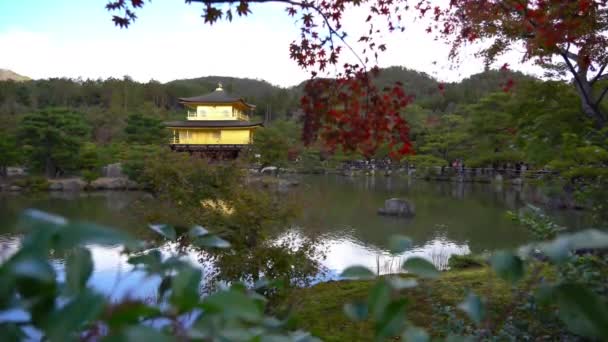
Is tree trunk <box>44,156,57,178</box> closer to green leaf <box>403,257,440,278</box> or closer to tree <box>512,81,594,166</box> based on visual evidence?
tree <box>512,81,594,166</box>

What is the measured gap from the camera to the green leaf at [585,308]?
0.34m

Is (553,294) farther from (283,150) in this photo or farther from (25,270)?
(283,150)

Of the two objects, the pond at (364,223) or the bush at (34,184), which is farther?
the bush at (34,184)

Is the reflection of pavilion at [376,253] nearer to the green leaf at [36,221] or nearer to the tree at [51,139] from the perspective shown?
the green leaf at [36,221]

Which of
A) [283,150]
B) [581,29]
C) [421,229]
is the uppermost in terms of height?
[581,29]

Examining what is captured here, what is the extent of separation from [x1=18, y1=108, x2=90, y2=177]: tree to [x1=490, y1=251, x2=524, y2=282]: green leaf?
19126mm

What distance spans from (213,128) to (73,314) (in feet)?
76.8

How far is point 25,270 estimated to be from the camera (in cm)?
29

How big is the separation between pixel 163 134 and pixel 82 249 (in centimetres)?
2401

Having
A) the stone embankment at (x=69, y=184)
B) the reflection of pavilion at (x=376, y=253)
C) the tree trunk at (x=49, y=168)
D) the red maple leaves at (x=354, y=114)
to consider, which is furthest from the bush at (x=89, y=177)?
the red maple leaves at (x=354, y=114)

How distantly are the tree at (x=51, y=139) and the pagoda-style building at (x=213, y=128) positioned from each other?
5274 mm

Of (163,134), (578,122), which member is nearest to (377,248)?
(578,122)

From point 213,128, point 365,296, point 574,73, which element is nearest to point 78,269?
point 365,296

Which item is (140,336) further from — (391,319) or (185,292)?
(391,319)
